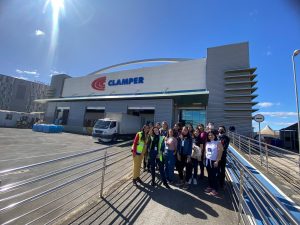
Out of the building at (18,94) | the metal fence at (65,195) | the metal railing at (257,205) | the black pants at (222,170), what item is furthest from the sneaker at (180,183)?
the building at (18,94)

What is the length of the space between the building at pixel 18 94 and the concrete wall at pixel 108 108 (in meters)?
38.4

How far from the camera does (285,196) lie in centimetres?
448

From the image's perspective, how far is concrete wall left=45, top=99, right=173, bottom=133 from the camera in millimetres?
19828

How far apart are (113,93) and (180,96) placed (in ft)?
47.7

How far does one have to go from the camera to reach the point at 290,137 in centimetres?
2445

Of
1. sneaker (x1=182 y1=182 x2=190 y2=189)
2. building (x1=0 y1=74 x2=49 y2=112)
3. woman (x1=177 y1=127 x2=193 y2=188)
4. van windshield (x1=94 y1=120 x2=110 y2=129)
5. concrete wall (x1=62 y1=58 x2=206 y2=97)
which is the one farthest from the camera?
building (x1=0 y1=74 x2=49 y2=112)

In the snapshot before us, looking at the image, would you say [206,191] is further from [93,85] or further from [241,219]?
[93,85]

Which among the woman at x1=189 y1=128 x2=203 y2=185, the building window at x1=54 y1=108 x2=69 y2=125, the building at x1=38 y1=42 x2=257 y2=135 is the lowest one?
the woman at x1=189 y1=128 x2=203 y2=185

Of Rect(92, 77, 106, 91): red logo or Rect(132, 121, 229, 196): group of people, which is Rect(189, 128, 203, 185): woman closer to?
Rect(132, 121, 229, 196): group of people

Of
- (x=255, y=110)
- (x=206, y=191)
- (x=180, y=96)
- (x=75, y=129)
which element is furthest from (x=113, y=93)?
(x=206, y=191)

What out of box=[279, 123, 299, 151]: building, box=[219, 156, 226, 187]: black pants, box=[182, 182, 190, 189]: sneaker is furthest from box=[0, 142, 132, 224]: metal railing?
box=[279, 123, 299, 151]: building

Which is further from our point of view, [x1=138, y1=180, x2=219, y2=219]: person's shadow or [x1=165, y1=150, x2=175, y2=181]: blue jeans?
[x1=165, y1=150, x2=175, y2=181]: blue jeans

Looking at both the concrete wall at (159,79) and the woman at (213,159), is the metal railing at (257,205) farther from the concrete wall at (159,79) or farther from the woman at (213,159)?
the concrete wall at (159,79)

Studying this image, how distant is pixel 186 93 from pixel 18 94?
6650cm
